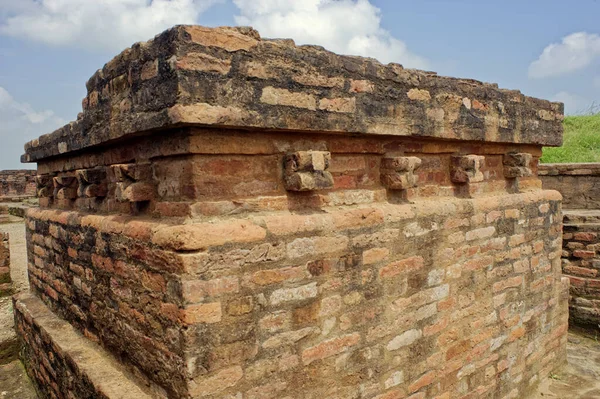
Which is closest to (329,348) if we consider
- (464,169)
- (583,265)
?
(464,169)

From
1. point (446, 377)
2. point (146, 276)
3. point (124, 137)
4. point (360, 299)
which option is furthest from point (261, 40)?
point (446, 377)

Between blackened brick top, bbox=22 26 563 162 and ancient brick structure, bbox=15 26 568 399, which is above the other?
blackened brick top, bbox=22 26 563 162

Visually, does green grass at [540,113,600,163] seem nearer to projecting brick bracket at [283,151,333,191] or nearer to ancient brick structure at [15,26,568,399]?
ancient brick structure at [15,26,568,399]

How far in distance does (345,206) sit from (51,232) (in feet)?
8.93

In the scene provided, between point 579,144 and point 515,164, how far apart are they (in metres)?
11.7

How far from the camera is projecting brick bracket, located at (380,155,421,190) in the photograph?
322cm

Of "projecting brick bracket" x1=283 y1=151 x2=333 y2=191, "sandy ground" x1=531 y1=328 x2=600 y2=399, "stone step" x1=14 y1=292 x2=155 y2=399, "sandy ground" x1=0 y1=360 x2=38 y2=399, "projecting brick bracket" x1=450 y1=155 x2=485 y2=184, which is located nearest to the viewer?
"projecting brick bracket" x1=283 y1=151 x2=333 y2=191

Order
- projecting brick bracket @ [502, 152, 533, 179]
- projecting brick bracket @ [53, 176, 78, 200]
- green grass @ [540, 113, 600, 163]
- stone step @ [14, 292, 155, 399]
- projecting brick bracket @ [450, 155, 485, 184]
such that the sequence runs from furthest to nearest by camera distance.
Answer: green grass @ [540, 113, 600, 163] → projecting brick bracket @ [502, 152, 533, 179] → projecting brick bracket @ [53, 176, 78, 200] → projecting brick bracket @ [450, 155, 485, 184] → stone step @ [14, 292, 155, 399]

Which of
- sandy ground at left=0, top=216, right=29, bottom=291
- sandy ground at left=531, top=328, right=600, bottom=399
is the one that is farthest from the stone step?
sandy ground at left=531, top=328, right=600, bottom=399

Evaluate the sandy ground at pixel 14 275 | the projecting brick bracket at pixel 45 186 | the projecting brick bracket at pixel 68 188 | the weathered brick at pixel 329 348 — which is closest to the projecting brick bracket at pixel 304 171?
the weathered brick at pixel 329 348

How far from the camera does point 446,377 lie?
3654 mm

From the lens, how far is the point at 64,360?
3486mm

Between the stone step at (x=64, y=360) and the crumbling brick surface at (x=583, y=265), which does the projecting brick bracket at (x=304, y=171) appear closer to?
the stone step at (x=64, y=360)

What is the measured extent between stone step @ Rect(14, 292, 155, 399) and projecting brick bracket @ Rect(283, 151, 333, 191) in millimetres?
1411
